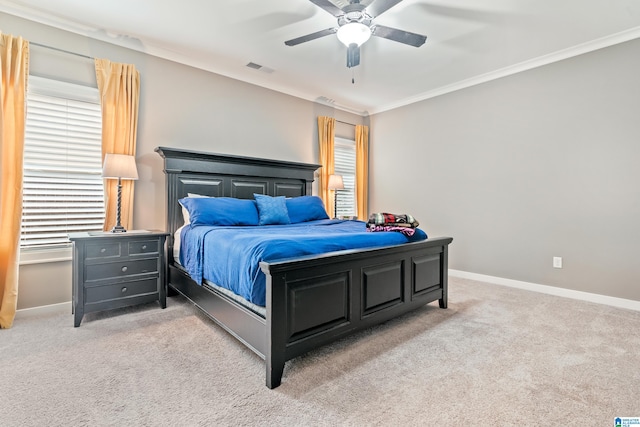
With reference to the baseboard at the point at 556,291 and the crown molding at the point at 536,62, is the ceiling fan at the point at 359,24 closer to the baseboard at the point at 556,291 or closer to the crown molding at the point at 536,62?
the crown molding at the point at 536,62

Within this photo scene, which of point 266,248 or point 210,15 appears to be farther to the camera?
point 210,15

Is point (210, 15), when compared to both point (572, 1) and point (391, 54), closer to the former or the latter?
point (391, 54)

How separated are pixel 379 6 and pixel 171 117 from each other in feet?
8.54

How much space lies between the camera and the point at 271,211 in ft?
12.0

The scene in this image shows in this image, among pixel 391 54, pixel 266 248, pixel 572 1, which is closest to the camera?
pixel 266 248

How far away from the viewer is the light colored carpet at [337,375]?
151cm

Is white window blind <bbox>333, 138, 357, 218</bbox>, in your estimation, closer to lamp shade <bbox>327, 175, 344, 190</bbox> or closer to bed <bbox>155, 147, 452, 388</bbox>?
lamp shade <bbox>327, 175, 344, 190</bbox>

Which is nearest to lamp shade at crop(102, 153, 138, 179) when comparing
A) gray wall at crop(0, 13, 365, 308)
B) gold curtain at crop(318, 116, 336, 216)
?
gray wall at crop(0, 13, 365, 308)

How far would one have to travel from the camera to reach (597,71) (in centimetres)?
333

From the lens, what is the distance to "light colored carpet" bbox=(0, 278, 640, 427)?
1514 mm

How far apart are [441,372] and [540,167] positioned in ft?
10.0

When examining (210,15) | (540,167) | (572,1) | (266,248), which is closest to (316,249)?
(266,248)

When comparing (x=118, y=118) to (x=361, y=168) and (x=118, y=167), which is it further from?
(x=361, y=168)

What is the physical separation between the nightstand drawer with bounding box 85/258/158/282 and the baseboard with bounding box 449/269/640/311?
13.1 feet
